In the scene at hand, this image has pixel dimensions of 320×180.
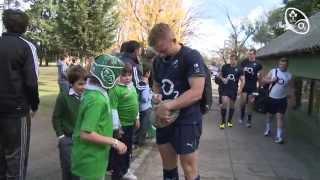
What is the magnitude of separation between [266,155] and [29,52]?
5.92 metres

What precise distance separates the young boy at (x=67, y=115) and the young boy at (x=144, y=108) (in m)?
3.66

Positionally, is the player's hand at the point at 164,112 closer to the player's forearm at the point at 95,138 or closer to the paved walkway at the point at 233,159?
the player's forearm at the point at 95,138

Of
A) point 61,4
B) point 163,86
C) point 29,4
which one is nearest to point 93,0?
point 61,4

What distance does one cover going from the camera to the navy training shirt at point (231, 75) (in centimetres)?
1476

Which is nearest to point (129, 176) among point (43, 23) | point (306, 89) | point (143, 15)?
point (306, 89)

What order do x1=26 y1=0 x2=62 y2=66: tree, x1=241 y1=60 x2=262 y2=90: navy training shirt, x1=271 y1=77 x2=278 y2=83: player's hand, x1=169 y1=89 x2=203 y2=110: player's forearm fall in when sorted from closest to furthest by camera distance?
x1=169 y1=89 x2=203 y2=110: player's forearm → x1=271 y1=77 x2=278 y2=83: player's hand → x1=241 y1=60 x2=262 y2=90: navy training shirt → x1=26 y1=0 x2=62 y2=66: tree

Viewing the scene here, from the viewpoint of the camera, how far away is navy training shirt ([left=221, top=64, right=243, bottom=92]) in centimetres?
1476

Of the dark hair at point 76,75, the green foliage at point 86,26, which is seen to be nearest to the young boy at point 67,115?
the dark hair at point 76,75

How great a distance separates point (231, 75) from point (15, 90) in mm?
9582

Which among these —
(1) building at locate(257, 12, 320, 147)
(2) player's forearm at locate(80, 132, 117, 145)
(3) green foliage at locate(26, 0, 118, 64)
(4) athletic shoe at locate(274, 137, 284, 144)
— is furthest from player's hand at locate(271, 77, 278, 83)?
(3) green foliage at locate(26, 0, 118, 64)

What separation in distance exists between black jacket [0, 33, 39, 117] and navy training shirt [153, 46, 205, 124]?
1342 millimetres

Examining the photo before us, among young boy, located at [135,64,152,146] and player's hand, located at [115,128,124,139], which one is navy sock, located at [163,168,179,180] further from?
young boy, located at [135,64,152,146]

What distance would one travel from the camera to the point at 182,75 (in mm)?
5473

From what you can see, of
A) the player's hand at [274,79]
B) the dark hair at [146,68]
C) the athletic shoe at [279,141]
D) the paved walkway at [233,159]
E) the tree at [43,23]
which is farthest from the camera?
the tree at [43,23]
